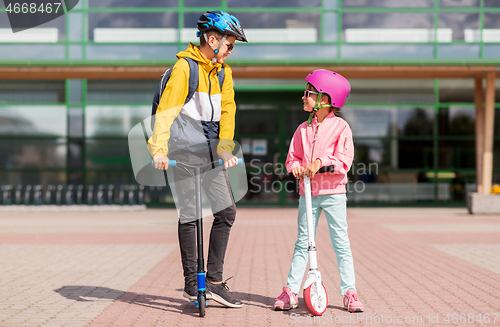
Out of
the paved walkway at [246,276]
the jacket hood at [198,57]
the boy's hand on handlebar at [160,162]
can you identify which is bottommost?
the paved walkway at [246,276]

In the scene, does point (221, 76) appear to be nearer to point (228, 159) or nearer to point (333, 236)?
point (228, 159)

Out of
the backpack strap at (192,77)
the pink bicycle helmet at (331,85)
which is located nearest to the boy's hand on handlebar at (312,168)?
the pink bicycle helmet at (331,85)

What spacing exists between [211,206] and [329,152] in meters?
0.93

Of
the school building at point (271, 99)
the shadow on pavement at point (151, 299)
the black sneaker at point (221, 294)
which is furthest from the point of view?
the school building at point (271, 99)

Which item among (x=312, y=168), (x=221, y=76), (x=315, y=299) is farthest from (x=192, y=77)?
(x=315, y=299)

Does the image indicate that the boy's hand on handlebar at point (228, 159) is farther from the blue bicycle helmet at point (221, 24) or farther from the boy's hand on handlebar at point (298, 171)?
the blue bicycle helmet at point (221, 24)

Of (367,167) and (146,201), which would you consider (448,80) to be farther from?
(146,201)

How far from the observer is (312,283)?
3.75m

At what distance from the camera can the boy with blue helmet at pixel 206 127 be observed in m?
3.78

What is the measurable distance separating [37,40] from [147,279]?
43.8 ft

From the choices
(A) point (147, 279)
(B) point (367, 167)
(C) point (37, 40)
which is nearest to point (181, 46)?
(C) point (37, 40)

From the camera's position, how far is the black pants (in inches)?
154

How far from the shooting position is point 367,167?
1670 cm

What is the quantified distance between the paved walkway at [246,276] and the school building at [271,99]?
232 inches
